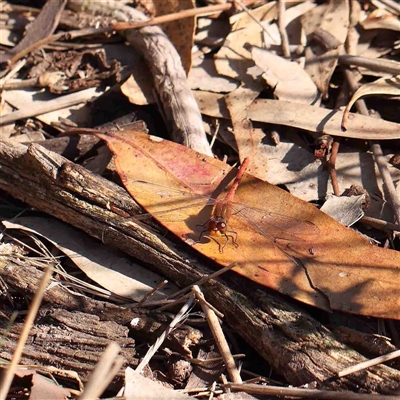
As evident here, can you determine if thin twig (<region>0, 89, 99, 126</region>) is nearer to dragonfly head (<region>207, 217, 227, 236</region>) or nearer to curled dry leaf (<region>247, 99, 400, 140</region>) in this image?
curled dry leaf (<region>247, 99, 400, 140</region>)

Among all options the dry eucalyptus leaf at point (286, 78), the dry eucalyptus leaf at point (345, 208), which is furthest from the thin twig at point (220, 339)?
the dry eucalyptus leaf at point (286, 78)

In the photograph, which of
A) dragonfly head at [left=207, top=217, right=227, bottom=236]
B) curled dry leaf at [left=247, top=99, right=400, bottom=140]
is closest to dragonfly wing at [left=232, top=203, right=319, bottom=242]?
dragonfly head at [left=207, top=217, right=227, bottom=236]

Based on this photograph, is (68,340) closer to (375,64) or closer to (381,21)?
(375,64)

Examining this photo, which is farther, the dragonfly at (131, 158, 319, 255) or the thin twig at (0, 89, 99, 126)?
the thin twig at (0, 89, 99, 126)

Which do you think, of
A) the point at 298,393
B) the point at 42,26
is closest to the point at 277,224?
the point at 298,393

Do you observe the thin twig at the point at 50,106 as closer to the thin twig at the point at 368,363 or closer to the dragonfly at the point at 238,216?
the dragonfly at the point at 238,216

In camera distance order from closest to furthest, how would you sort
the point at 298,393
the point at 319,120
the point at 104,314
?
1. the point at 298,393
2. the point at 104,314
3. the point at 319,120
